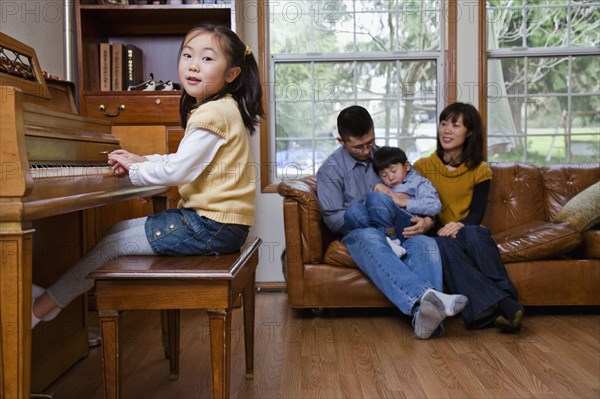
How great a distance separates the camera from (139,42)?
13.8ft

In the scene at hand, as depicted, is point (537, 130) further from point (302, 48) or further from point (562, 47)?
point (302, 48)

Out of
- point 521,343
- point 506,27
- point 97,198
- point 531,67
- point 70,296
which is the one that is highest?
point 506,27

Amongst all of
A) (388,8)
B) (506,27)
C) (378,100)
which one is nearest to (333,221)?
(378,100)

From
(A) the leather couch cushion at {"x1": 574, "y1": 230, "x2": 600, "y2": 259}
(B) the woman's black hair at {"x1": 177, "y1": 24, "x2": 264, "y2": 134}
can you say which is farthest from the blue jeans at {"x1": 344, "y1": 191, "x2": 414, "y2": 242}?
(B) the woman's black hair at {"x1": 177, "y1": 24, "x2": 264, "y2": 134}

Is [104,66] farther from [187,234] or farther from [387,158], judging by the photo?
[187,234]

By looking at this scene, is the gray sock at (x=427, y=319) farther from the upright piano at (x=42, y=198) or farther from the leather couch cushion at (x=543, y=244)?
the upright piano at (x=42, y=198)

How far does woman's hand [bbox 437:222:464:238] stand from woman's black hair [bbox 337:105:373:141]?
25.5 inches

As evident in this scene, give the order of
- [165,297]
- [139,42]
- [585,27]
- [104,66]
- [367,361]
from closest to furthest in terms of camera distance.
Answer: [165,297] → [367,361] → [104,66] → [139,42] → [585,27]

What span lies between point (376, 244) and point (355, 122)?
66 cm

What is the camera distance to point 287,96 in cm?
447

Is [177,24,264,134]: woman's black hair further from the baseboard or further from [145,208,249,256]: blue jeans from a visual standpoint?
the baseboard

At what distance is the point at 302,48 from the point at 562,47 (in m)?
1.69

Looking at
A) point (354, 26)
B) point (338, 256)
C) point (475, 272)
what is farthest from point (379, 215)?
point (354, 26)

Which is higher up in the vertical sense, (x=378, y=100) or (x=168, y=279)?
Answer: (x=378, y=100)
